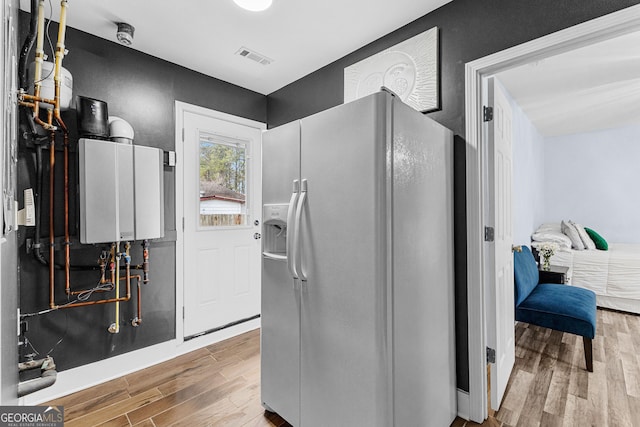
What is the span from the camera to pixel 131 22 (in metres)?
2.11

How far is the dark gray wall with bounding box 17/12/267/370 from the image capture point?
1.99 m

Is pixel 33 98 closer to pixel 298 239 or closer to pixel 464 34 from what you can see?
pixel 298 239

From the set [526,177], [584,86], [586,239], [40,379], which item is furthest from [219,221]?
[586,239]

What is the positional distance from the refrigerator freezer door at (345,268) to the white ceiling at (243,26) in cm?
101

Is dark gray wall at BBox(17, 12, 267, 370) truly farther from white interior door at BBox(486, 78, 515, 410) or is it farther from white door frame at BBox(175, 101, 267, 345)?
white interior door at BBox(486, 78, 515, 410)

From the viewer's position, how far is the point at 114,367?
90.4 inches

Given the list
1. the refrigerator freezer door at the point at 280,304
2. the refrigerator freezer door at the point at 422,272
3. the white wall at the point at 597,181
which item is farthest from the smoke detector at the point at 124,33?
the white wall at the point at 597,181

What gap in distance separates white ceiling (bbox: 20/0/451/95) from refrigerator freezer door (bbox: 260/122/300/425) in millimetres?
911

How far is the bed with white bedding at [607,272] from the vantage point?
11.8 ft

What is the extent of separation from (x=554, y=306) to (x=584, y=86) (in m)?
2.60

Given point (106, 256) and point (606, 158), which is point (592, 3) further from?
point (606, 158)

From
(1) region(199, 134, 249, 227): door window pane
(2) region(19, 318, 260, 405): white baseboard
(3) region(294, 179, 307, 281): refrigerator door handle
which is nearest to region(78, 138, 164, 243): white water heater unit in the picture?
(1) region(199, 134, 249, 227): door window pane

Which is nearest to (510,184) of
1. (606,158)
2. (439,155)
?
(439,155)

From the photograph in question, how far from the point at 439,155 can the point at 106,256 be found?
246 centimetres
